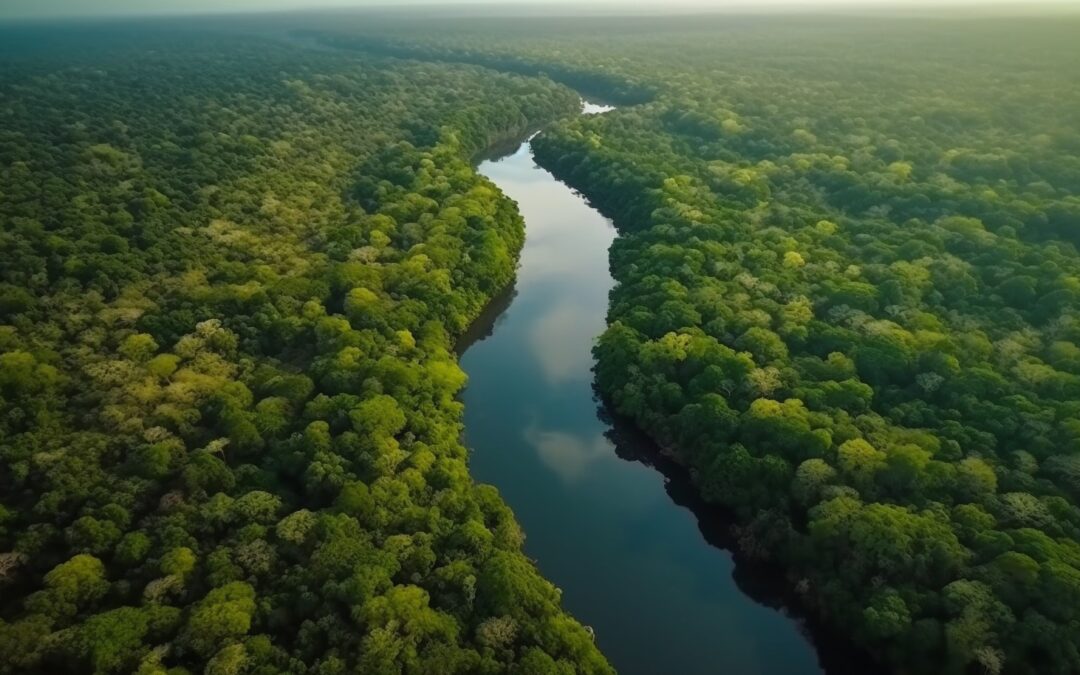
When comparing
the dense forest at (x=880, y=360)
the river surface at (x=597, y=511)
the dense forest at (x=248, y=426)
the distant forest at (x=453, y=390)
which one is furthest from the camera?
the river surface at (x=597, y=511)

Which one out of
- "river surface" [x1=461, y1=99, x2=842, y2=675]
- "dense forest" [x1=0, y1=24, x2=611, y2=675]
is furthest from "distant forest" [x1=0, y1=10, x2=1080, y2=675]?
"river surface" [x1=461, y1=99, x2=842, y2=675]

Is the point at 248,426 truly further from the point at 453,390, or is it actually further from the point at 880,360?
the point at 880,360

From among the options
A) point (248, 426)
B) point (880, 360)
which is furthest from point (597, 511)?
point (880, 360)

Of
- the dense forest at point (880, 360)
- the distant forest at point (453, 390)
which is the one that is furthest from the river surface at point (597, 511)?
the distant forest at point (453, 390)

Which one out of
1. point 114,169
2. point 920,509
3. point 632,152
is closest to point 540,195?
point 632,152

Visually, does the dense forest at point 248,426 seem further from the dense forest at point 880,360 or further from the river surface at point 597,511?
the dense forest at point 880,360
